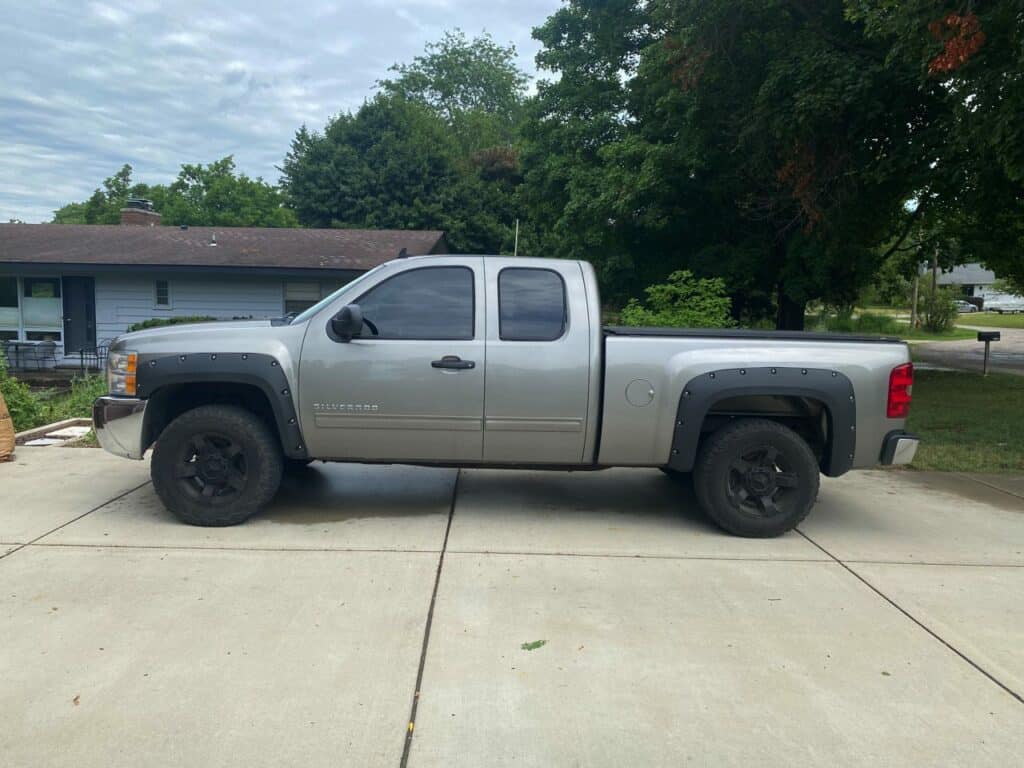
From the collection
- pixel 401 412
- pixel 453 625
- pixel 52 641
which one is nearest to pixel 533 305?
pixel 401 412

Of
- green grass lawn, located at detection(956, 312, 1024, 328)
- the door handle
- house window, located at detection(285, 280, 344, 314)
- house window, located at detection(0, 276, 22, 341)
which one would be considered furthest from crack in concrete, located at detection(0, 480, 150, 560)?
green grass lawn, located at detection(956, 312, 1024, 328)

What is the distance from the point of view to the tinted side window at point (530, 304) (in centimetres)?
566

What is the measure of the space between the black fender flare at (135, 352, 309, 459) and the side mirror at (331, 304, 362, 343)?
481mm

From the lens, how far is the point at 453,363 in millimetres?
5543

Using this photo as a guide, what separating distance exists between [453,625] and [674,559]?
5.81ft

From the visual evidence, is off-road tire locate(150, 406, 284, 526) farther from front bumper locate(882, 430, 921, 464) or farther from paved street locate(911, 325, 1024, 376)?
paved street locate(911, 325, 1024, 376)

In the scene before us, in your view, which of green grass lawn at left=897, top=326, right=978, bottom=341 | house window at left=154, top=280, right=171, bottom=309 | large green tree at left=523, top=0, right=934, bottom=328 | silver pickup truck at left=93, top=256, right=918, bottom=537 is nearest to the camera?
silver pickup truck at left=93, top=256, right=918, bottom=537

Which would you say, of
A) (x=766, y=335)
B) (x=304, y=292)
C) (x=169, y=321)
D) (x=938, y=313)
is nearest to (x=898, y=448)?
(x=766, y=335)

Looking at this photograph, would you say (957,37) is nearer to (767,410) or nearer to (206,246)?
(767,410)

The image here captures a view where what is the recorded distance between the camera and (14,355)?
19938mm

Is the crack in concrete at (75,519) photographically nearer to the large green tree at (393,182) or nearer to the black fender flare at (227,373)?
the black fender flare at (227,373)

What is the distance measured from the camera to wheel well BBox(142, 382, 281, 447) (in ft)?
19.1

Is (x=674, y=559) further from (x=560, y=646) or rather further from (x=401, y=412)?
(x=401, y=412)

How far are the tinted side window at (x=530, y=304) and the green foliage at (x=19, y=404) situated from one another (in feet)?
22.5
